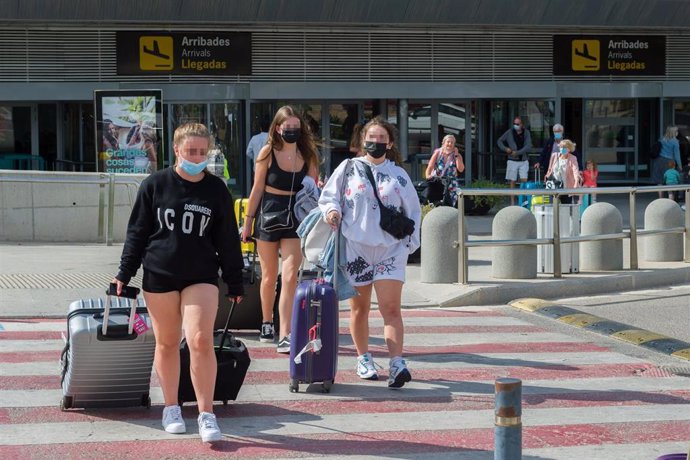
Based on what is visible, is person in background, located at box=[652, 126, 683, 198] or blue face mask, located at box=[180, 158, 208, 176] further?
person in background, located at box=[652, 126, 683, 198]

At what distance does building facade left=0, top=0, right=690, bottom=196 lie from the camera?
2452cm

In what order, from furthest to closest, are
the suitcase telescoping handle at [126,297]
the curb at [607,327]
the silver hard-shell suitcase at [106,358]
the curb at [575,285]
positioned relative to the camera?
1. the curb at [575,285]
2. the curb at [607,327]
3. the silver hard-shell suitcase at [106,358]
4. the suitcase telescoping handle at [126,297]

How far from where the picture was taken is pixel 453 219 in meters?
12.4

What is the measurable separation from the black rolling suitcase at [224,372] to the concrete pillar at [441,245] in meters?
5.48

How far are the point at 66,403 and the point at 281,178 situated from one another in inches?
107

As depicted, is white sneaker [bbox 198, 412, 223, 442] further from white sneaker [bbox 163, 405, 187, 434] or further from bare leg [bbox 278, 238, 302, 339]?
bare leg [bbox 278, 238, 302, 339]

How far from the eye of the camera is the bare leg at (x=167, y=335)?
6379 mm

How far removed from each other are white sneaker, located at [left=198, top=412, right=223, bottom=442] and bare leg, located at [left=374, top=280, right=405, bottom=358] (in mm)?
1781

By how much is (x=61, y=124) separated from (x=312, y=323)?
1938cm

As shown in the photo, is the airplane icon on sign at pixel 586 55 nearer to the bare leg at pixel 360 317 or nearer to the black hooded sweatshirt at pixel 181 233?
the bare leg at pixel 360 317

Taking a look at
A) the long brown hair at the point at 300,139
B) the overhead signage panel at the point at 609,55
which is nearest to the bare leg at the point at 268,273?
the long brown hair at the point at 300,139

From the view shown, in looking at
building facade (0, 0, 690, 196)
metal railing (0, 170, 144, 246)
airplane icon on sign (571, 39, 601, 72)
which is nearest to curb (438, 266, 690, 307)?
metal railing (0, 170, 144, 246)

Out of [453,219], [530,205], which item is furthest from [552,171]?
[453,219]

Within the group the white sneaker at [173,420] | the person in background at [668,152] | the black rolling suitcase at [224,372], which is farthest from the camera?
the person in background at [668,152]
